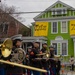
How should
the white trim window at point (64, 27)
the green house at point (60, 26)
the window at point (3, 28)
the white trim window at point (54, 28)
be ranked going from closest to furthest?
the green house at point (60, 26)
the white trim window at point (64, 27)
the white trim window at point (54, 28)
the window at point (3, 28)

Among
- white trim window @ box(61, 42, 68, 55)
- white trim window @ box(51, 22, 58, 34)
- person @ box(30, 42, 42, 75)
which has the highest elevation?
white trim window @ box(51, 22, 58, 34)

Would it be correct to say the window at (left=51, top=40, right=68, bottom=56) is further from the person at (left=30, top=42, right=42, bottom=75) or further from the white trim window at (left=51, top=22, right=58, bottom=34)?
the person at (left=30, top=42, right=42, bottom=75)

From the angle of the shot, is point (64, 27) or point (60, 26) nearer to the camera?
point (64, 27)

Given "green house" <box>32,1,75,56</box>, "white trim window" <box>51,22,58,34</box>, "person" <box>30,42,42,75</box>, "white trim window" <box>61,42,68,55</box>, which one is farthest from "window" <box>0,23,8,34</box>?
"person" <box>30,42,42,75</box>

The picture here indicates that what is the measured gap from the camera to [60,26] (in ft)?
123

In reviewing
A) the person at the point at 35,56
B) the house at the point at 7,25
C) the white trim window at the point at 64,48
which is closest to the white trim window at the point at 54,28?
the white trim window at the point at 64,48

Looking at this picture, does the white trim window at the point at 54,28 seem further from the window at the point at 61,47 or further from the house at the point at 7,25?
the house at the point at 7,25

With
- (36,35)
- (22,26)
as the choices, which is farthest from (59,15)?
(22,26)

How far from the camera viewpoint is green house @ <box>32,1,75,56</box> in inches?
1439

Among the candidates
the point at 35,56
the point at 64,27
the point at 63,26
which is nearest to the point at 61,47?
the point at 64,27

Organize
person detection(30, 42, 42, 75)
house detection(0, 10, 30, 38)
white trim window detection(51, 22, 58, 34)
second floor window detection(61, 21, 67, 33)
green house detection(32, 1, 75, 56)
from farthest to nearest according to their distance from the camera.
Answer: house detection(0, 10, 30, 38) < white trim window detection(51, 22, 58, 34) < second floor window detection(61, 21, 67, 33) < green house detection(32, 1, 75, 56) < person detection(30, 42, 42, 75)

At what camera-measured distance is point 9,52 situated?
25.0 ft

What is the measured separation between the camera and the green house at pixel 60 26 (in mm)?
36562

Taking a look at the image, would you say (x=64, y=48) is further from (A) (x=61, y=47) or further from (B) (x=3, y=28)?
(B) (x=3, y=28)
